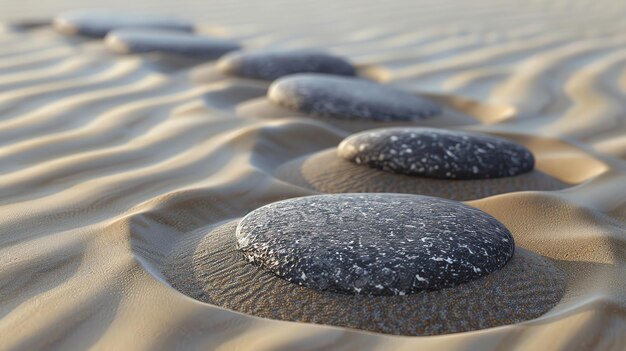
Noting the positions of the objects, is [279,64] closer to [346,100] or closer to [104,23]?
[346,100]

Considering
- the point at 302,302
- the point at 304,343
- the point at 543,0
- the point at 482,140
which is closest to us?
the point at 304,343

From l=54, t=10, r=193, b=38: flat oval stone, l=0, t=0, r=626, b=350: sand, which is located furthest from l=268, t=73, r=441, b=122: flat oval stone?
l=54, t=10, r=193, b=38: flat oval stone

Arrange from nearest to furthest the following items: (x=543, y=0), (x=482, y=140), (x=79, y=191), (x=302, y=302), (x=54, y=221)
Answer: (x=302, y=302)
(x=54, y=221)
(x=79, y=191)
(x=482, y=140)
(x=543, y=0)

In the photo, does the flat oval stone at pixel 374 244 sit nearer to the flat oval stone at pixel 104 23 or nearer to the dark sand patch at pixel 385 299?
the dark sand patch at pixel 385 299

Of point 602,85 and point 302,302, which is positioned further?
point 602,85

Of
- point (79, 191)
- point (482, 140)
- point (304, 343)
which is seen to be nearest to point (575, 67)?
point (482, 140)

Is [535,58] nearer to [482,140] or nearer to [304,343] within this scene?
[482,140]
